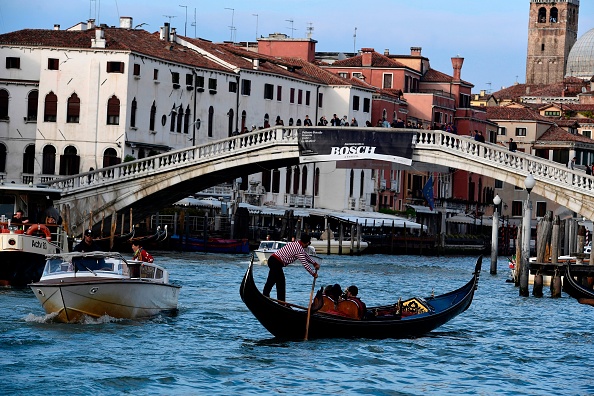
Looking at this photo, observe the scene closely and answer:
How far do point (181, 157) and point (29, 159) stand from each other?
7.65 meters

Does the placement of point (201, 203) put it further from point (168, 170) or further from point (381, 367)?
point (381, 367)

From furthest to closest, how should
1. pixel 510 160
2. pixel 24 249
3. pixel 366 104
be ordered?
pixel 366 104, pixel 510 160, pixel 24 249

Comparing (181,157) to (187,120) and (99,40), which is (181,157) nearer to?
(99,40)

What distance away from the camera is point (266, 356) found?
56.5 ft

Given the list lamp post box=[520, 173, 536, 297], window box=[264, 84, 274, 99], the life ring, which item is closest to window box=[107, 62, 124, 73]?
window box=[264, 84, 274, 99]

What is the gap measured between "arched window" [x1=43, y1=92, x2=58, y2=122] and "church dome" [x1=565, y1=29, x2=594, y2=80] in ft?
232

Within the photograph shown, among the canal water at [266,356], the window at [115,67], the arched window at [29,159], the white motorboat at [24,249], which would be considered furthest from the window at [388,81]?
the canal water at [266,356]

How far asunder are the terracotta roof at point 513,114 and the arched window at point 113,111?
34.4m

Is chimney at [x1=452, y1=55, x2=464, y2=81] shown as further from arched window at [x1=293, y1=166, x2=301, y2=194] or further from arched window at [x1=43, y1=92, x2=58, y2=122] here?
arched window at [x1=43, y1=92, x2=58, y2=122]

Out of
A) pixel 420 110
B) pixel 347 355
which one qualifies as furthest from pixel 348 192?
pixel 347 355

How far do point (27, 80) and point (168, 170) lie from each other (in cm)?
805

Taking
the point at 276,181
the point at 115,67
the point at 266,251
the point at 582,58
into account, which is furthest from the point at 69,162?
the point at 582,58

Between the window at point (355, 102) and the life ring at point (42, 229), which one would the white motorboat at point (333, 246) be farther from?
the life ring at point (42, 229)

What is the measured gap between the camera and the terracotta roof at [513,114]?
242 ft
